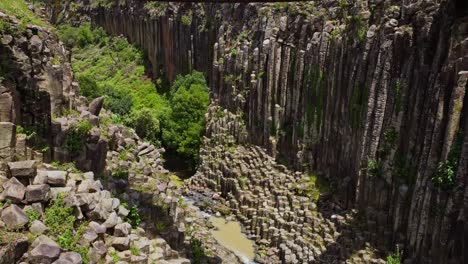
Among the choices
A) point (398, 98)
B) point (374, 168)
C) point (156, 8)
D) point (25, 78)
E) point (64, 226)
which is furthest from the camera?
point (156, 8)

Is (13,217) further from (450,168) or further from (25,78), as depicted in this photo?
(450,168)

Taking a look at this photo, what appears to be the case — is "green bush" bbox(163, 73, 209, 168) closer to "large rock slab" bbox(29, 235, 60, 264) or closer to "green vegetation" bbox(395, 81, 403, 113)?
"green vegetation" bbox(395, 81, 403, 113)

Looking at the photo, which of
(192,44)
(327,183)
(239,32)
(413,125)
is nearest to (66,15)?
(192,44)

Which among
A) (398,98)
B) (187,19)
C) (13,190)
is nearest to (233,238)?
(398,98)

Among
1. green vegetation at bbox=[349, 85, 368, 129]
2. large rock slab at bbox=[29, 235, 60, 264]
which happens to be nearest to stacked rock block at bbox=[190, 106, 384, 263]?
green vegetation at bbox=[349, 85, 368, 129]

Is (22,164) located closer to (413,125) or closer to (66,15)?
(413,125)

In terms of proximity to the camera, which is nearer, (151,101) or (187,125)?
(187,125)
